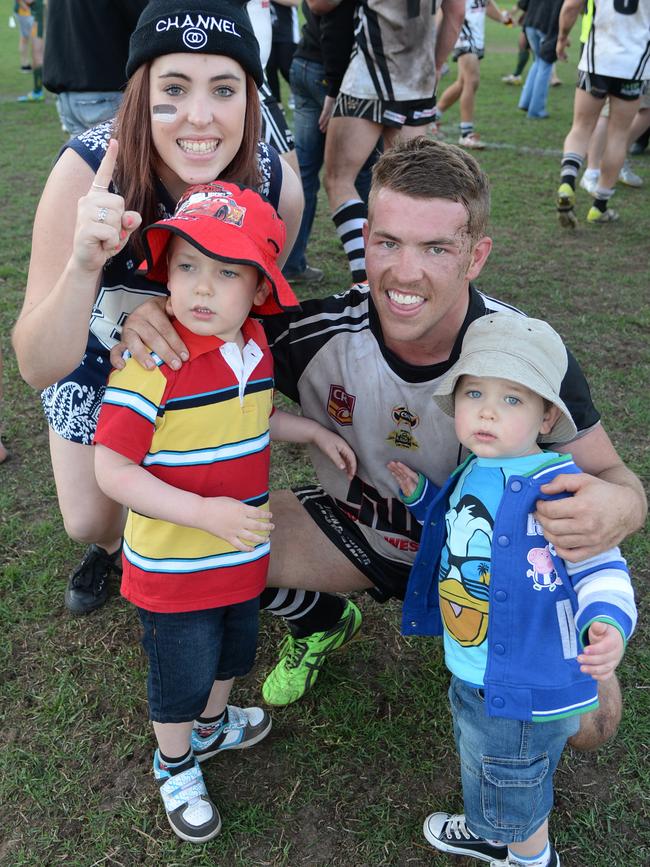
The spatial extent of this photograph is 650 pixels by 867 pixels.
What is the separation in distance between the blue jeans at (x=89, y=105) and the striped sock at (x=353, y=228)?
1429 millimetres

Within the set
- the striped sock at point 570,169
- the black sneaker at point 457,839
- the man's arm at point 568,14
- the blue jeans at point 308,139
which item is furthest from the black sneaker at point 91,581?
the man's arm at point 568,14

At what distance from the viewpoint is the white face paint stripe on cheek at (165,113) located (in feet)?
6.64

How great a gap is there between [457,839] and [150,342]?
1482mm

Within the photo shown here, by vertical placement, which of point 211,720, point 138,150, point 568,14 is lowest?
point 211,720

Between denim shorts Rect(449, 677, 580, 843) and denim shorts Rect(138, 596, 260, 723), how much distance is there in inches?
24.8

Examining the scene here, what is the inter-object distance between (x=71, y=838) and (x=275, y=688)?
2.29 feet

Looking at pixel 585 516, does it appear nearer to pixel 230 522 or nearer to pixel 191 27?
pixel 230 522

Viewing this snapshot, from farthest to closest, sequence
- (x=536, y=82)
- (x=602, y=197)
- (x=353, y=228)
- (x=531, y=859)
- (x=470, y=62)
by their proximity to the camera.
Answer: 1. (x=536, y=82)
2. (x=470, y=62)
3. (x=602, y=197)
4. (x=353, y=228)
5. (x=531, y=859)

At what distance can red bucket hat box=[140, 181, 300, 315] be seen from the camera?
1.71m

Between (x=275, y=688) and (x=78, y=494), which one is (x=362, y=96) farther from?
(x=275, y=688)

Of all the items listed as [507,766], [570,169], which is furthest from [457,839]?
[570,169]

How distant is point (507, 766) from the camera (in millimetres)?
1775

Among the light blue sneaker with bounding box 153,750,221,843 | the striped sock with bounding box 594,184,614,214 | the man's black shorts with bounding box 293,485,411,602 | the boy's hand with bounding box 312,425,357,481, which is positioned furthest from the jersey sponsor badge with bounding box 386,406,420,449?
the striped sock with bounding box 594,184,614,214

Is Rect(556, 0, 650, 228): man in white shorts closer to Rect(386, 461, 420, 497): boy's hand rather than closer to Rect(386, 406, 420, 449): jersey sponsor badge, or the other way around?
Rect(386, 406, 420, 449): jersey sponsor badge
